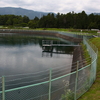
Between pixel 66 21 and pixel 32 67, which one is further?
pixel 66 21

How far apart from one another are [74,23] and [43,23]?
24.4 metres

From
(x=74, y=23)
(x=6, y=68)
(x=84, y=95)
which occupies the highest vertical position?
(x=74, y=23)

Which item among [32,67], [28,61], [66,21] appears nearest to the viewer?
[32,67]

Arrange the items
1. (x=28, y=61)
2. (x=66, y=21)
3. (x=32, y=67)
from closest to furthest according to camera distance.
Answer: (x=32, y=67), (x=28, y=61), (x=66, y=21)

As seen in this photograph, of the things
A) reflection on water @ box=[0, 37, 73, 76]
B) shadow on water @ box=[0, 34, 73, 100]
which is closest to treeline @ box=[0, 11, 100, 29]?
reflection on water @ box=[0, 37, 73, 76]

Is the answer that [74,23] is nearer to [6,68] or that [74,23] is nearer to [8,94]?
[6,68]

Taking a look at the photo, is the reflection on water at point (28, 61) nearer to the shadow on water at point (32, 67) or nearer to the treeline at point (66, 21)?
the shadow on water at point (32, 67)

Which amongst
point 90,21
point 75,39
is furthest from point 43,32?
point 75,39

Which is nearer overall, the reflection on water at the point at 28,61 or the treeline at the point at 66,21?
the reflection on water at the point at 28,61

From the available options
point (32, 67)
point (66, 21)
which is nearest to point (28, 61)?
point (32, 67)

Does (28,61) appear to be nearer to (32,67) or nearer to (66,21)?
(32,67)

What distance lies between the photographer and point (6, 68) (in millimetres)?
19938

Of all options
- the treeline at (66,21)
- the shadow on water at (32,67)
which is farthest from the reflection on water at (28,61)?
the treeline at (66,21)

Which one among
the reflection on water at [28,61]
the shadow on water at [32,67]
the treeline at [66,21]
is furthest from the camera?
the treeline at [66,21]
